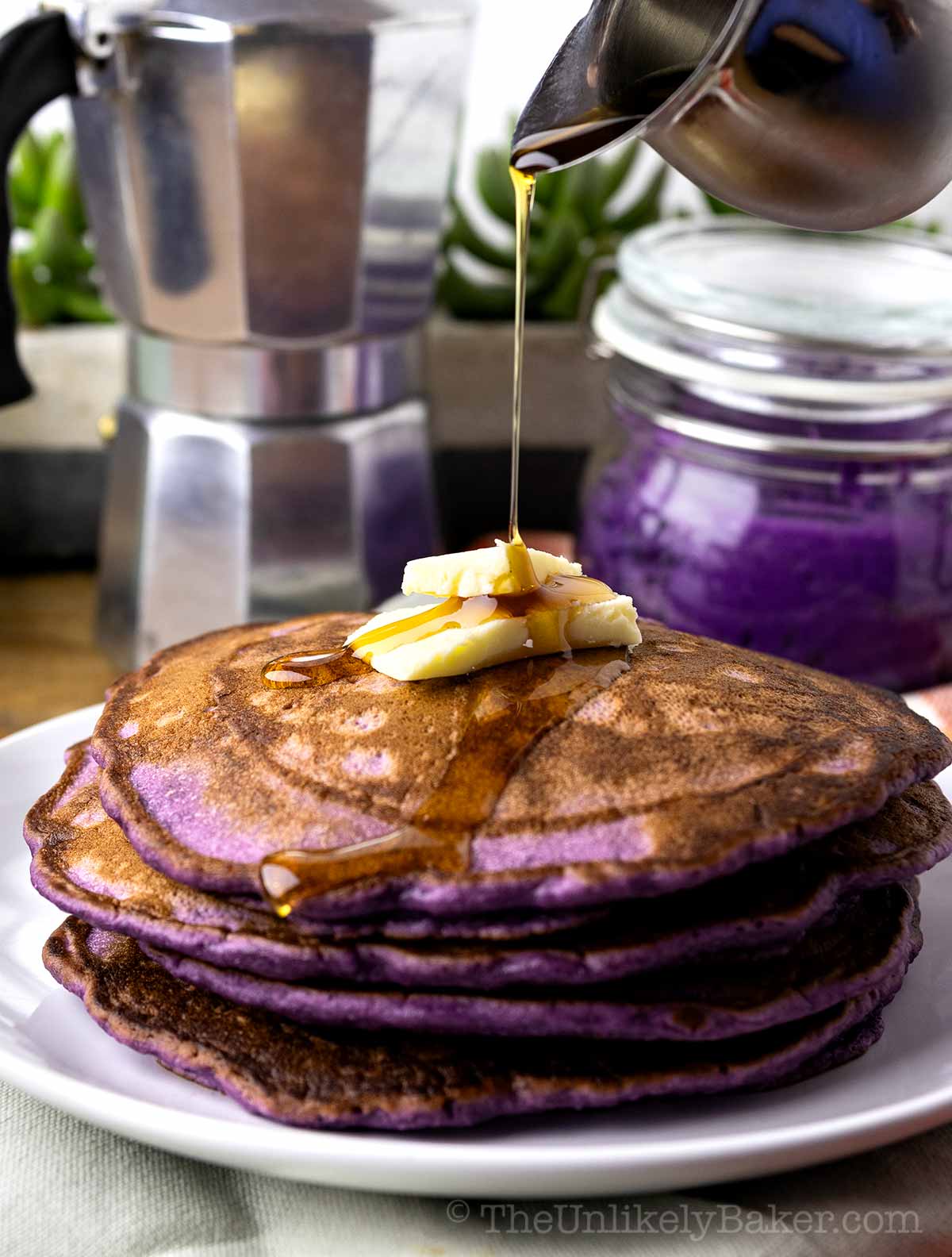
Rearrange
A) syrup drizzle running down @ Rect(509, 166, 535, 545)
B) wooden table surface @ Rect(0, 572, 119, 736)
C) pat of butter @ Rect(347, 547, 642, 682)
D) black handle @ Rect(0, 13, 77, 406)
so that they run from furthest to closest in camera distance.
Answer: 1. wooden table surface @ Rect(0, 572, 119, 736)
2. black handle @ Rect(0, 13, 77, 406)
3. syrup drizzle running down @ Rect(509, 166, 535, 545)
4. pat of butter @ Rect(347, 547, 642, 682)

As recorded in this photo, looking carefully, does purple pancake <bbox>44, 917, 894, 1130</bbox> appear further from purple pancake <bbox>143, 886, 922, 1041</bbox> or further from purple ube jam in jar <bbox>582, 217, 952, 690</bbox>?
purple ube jam in jar <bbox>582, 217, 952, 690</bbox>

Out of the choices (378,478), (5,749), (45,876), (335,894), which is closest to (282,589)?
(378,478)

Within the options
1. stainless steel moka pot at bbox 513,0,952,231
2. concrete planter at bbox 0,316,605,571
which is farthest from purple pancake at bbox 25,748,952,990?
concrete planter at bbox 0,316,605,571

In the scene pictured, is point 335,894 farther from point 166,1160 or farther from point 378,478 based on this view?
point 378,478

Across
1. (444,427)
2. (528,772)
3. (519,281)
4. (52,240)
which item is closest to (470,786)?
(528,772)

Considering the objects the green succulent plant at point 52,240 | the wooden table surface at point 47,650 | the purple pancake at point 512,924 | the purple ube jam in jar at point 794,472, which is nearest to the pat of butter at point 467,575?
the purple pancake at point 512,924
